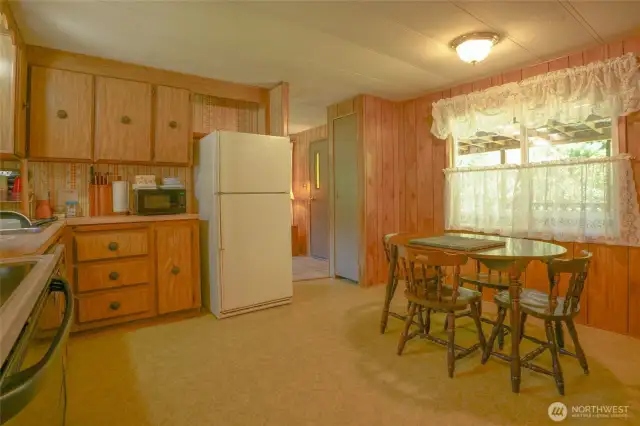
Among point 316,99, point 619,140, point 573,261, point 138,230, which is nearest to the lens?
point 573,261

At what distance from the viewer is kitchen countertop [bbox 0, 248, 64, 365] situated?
54cm

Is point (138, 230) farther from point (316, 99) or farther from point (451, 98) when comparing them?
point (451, 98)

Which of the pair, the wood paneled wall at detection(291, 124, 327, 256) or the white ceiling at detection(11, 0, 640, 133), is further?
the wood paneled wall at detection(291, 124, 327, 256)

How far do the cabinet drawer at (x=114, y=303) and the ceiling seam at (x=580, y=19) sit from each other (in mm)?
3603

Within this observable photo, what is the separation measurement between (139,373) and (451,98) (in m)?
→ 3.70

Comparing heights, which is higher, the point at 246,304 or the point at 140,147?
the point at 140,147

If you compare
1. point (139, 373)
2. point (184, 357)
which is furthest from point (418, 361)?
point (139, 373)

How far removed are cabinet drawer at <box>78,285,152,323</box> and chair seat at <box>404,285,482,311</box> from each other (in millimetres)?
2104

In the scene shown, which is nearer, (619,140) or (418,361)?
(418,361)

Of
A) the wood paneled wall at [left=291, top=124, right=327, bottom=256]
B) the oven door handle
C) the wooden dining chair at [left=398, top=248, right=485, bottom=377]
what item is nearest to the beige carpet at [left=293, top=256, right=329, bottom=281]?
the wood paneled wall at [left=291, top=124, right=327, bottom=256]

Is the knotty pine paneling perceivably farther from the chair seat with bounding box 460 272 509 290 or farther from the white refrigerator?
the chair seat with bounding box 460 272 509 290

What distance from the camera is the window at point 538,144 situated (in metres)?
2.81

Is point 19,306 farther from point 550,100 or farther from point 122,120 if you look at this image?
point 550,100

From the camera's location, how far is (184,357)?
2.31 meters
